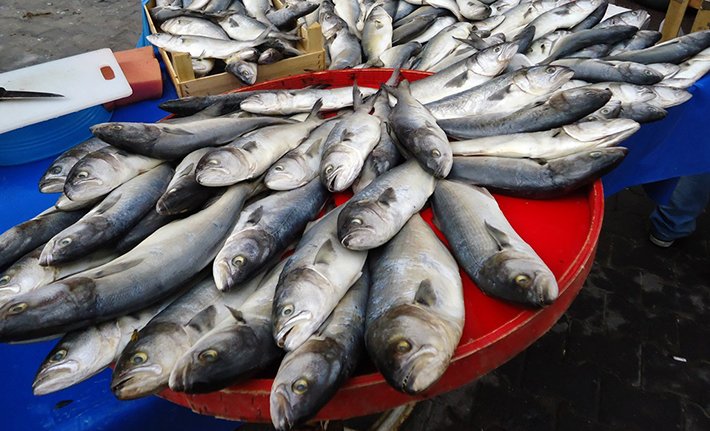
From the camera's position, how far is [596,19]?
322cm

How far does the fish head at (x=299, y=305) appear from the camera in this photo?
48.5 inches

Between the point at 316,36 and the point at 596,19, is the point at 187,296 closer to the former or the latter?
the point at 316,36

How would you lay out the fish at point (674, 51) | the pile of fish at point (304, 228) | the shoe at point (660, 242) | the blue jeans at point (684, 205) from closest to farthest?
1. the pile of fish at point (304, 228)
2. the fish at point (674, 51)
3. the blue jeans at point (684, 205)
4. the shoe at point (660, 242)

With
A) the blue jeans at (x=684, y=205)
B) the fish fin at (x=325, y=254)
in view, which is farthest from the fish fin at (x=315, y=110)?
the blue jeans at (x=684, y=205)

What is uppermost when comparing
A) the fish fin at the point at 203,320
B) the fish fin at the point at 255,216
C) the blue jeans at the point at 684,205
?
the fish fin at the point at 255,216

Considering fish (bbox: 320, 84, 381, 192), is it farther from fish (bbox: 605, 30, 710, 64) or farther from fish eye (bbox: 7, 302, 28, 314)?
fish (bbox: 605, 30, 710, 64)

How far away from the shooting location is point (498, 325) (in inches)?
51.2

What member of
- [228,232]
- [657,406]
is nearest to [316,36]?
[228,232]

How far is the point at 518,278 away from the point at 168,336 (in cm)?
96

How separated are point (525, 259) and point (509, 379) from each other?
71.0 inches

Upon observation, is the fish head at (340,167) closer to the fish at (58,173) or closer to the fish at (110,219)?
the fish at (110,219)

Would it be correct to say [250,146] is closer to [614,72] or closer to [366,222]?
[366,222]

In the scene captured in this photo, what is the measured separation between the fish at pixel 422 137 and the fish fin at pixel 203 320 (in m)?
0.91

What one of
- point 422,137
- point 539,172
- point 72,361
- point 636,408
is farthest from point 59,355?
point 636,408
